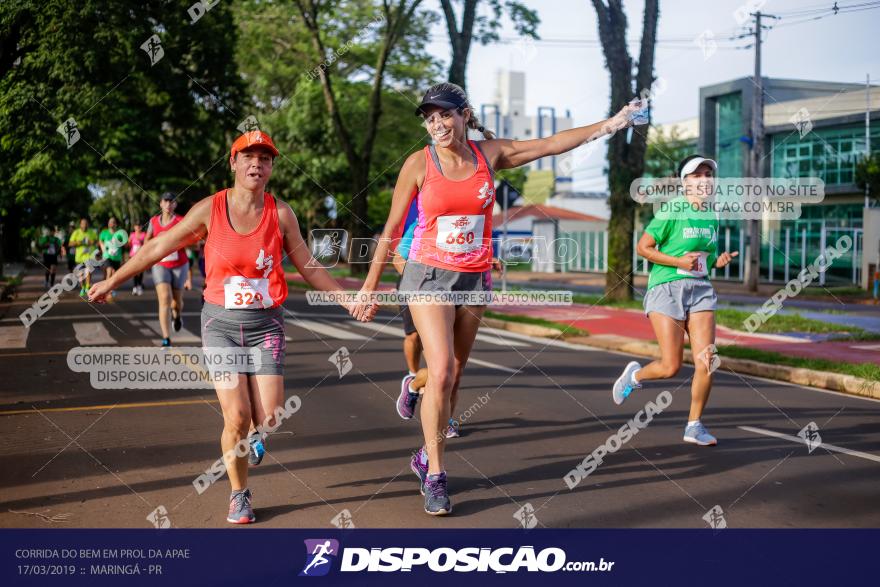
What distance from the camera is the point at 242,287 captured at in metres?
4.69

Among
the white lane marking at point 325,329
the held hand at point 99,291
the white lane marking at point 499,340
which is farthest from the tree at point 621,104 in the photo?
the held hand at point 99,291

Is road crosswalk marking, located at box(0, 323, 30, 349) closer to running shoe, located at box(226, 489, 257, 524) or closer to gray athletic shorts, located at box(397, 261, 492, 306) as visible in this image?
running shoe, located at box(226, 489, 257, 524)

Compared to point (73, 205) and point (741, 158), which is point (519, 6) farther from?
point (73, 205)

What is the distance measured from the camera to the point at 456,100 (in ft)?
16.0

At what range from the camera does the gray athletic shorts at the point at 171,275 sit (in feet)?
39.7

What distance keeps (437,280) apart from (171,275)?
8.12 m

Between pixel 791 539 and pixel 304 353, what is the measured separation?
8.70 metres

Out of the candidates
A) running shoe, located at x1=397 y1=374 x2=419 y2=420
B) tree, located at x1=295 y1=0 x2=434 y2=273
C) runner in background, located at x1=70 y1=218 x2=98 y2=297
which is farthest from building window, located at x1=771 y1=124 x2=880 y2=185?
running shoe, located at x1=397 y1=374 x2=419 y2=420

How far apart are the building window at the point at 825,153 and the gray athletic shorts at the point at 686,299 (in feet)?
96.6

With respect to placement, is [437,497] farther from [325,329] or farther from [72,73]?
[72,73]

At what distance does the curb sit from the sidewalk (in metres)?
0.57

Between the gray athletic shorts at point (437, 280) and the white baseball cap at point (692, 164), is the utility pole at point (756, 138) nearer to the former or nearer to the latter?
the white baseball cap at point (692, 164)

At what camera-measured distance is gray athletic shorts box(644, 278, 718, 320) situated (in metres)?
6.59

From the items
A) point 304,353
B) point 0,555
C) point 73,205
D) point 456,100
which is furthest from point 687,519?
point 73,205
